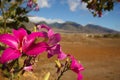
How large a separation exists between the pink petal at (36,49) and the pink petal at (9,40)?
0.30ft

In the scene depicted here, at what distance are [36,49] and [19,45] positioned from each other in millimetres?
122

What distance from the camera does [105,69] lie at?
18.7 meters

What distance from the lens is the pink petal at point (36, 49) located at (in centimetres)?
149

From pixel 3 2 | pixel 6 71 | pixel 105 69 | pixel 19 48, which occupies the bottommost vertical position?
pixel 105 69

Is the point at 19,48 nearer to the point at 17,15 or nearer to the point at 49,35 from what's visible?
the point at 49,35

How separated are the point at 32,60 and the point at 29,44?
315 millimetres

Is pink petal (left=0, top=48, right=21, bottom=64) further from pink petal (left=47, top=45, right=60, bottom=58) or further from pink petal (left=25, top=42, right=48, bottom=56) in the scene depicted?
pink petal (left=47, top=45, right=60, bottom=58)

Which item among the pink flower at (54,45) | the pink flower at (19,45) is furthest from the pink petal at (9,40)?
the pink flower at (54,45)

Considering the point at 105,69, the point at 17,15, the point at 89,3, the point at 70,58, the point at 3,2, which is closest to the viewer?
the point at 70,58

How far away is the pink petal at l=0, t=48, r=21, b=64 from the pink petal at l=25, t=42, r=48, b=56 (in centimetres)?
5

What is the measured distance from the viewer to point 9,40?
5.09 feet

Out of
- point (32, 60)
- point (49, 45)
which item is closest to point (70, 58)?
point (32, 60)

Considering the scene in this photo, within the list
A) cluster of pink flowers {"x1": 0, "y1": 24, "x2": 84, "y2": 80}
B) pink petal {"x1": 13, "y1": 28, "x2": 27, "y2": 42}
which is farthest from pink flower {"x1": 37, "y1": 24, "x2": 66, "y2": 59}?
pink petal {"x1": 13, "y1": 28, "x2": 27, "y2": 42}

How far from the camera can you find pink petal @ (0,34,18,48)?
152 cm
